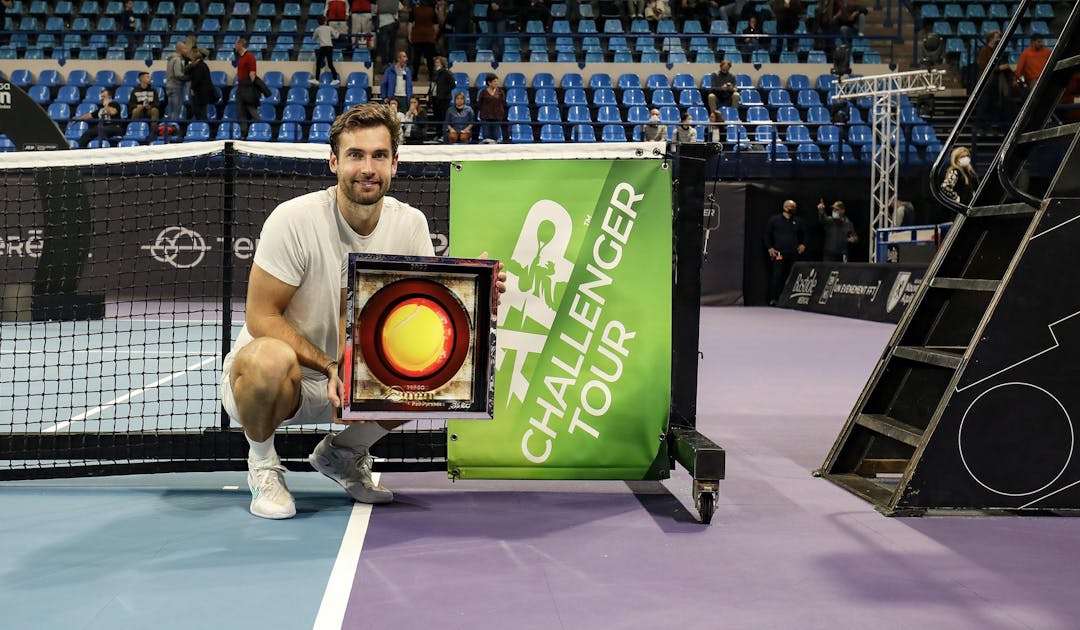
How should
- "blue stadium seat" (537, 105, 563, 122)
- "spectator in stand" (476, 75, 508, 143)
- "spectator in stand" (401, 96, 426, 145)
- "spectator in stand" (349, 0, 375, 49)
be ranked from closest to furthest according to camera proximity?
1. "spectator in stand" (401, 96, 426, 145)
2. "spectator in stand" (476, 75, 508, 143)
3. "blue stadium seat" (537, 105, 563, 122)
4. "spectator in stand" (349, 0, 375, 49)

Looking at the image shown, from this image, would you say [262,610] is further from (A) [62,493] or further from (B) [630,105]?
(B) [630,105]

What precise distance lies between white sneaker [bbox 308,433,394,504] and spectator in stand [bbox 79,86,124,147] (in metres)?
15.4

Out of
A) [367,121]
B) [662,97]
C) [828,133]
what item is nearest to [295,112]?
[662,97]

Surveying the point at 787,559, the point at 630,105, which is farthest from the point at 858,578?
the point at 630,105

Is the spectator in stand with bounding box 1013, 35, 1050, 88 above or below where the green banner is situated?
above

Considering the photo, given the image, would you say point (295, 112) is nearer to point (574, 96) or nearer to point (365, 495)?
point (574, 96)

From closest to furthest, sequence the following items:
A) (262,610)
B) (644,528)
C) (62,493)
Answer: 1. (262,610)
2. (644,528)
3. (62,493)

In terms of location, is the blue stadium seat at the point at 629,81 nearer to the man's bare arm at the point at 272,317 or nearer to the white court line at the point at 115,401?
the white court line at the point at 115,401

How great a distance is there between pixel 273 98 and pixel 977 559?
19.5m

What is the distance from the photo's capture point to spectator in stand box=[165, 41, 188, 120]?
64.6 feet

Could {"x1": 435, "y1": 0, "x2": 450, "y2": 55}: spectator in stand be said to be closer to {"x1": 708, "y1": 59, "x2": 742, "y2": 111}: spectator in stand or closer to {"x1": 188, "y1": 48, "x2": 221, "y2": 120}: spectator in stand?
{"x1": 188, "y1": 48, "x2": 221, "y2": 120}: spectator in stand

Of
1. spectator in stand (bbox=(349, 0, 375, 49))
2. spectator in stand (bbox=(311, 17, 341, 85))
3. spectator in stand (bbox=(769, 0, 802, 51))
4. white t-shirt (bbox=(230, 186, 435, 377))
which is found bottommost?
white t-shirt (bbox=(230, 186, 435, 377))

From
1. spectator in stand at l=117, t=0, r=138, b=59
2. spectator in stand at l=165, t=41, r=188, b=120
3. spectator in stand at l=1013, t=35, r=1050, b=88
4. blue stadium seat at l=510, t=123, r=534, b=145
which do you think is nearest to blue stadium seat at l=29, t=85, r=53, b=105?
spectator in stand at l=117, t=0, r=138, b=59

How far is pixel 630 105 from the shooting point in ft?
68.1
